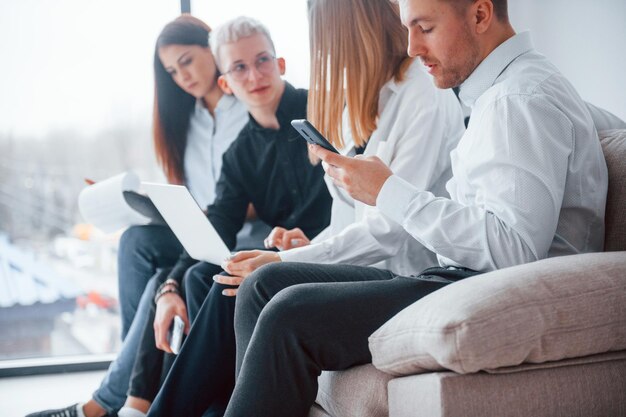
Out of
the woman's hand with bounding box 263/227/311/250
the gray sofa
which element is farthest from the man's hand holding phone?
the woman's hand with bounding box 263/227/311/250

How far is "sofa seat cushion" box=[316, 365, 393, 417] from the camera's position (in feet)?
4.24

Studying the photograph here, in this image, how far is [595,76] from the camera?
8.87 feet

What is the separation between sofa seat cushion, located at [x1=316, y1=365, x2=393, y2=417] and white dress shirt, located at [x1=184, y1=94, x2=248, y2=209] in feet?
5.19

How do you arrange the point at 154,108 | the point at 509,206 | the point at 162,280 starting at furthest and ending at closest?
the point at 154,108 → the point at 162,280 → the point at 509,206

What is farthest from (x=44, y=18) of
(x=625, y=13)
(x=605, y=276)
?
(x=605, y=276)

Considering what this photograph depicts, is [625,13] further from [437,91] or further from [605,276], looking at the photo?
[605,276]

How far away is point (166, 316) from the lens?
2.11 m

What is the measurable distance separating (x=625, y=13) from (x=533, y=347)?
1776 mm

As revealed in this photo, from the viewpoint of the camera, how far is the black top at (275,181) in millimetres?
2414

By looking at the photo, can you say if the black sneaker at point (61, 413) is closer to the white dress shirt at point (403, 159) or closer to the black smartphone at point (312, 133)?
the white dress shirt at point (403, 159)

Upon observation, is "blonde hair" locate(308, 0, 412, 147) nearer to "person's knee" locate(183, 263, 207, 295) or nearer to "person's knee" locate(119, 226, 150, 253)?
"person's knee" locate(183, 263, 207, 295)

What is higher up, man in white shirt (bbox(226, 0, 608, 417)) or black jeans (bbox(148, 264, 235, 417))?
man in white shirt (bbox(226, 0, 608, 417))

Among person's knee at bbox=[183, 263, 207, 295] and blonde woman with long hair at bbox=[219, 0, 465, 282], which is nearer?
blonde woman with long hair at bbox=[219, 0, 465, 282]

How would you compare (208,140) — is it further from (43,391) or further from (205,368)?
(205,368)
